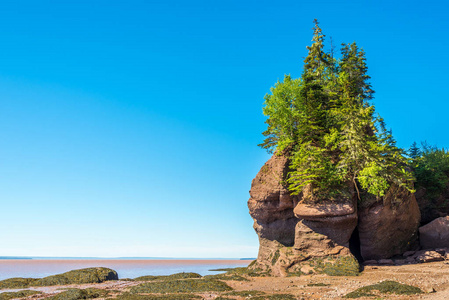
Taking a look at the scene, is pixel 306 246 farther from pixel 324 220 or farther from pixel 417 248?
pixel 417 248

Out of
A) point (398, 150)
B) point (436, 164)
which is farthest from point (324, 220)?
point (436, 164)

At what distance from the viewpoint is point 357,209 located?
34.5 meters

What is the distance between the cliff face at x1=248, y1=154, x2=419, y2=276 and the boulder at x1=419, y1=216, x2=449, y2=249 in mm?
1030

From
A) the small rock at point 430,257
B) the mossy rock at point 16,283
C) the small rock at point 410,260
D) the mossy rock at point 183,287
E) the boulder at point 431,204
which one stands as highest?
the boulder at point 431,204

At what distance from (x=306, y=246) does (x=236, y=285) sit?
9.25 m

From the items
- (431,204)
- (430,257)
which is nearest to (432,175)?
(431,204)

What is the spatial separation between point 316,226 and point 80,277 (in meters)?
27.8

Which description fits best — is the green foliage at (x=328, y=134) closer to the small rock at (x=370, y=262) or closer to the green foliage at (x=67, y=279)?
the small rock at (x=370, y=262)

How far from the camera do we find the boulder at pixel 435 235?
34906 millimetres

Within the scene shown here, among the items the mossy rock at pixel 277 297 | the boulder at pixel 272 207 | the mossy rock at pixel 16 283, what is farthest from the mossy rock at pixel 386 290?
the mossy rock at pixel 16 283

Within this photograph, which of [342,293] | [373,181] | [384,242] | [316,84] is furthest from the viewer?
[316,84]

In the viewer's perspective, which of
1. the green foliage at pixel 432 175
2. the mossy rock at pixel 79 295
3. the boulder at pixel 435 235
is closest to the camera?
the mossy rock at pixel 79 295

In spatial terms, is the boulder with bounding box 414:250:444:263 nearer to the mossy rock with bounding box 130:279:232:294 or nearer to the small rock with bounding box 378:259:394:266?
the small rock with bounding box 378:259:394:266

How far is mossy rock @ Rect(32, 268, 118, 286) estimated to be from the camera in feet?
114
